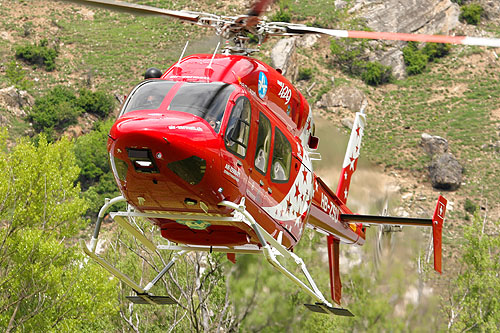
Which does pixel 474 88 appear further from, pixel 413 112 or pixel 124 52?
pixel 124 52

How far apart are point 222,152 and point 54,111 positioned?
176 feet

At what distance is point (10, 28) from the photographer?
73.4 m

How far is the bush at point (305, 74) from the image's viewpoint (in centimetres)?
6725

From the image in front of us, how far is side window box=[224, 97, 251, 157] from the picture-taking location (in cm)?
943

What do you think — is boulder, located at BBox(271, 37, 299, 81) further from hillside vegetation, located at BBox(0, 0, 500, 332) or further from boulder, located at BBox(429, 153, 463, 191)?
boulder, located at BBox(429, 153, 463, 191)

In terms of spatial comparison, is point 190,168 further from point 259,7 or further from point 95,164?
point 95,164

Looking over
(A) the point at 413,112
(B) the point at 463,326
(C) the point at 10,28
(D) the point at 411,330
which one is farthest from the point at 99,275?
(C) the point at 10,28

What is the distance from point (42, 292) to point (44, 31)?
2096 inches

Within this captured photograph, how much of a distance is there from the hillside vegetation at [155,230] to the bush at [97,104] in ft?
0.38

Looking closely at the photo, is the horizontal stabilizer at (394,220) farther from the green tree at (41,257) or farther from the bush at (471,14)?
the bush at (471,14)

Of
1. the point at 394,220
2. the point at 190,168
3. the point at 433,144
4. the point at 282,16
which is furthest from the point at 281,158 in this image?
the point at 282,16

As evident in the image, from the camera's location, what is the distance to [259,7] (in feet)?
29.7

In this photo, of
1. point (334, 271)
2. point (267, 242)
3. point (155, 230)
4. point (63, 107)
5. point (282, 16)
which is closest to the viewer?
point (267, 242)

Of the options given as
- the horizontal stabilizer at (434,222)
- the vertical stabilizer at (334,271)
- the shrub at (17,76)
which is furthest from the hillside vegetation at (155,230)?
the horizontal stabilizer at (434,222)
